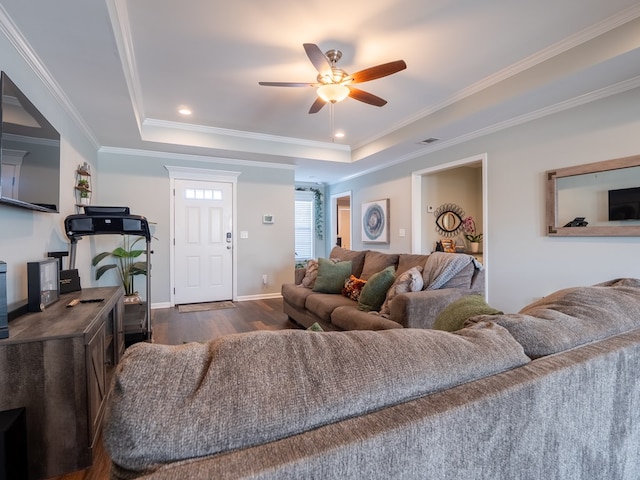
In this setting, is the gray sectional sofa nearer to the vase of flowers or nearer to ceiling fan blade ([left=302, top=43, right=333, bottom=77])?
ceiling fan blade ([left=302, top=43, right=333, bottom=77])

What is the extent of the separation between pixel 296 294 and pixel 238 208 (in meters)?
2.26

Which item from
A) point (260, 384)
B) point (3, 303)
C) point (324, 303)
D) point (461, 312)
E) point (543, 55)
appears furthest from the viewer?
point (324, 303)

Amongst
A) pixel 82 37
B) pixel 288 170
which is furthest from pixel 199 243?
pixel 82 37

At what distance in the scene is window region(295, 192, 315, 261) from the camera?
7461 mm

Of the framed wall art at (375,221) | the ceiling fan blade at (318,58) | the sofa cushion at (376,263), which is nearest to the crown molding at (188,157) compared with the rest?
the framed wall art at (375,221)

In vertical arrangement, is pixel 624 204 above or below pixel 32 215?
above

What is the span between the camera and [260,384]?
49 centimetres

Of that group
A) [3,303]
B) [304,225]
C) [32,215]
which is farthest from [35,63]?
[304,225]

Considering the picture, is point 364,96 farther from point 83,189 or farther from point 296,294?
point 83,189

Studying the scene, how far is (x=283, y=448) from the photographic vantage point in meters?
0.44

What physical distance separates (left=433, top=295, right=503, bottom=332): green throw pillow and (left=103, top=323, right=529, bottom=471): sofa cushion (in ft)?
1.47

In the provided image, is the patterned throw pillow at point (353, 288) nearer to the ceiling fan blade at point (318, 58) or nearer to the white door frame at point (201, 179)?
the ceiling fan blade at point (318, 58)

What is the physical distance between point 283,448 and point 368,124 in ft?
14.3

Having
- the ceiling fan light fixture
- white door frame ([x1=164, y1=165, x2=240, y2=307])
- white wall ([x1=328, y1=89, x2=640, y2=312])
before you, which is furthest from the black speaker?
white wall ([x1=328, y1=89, x2=640, y2=312])
